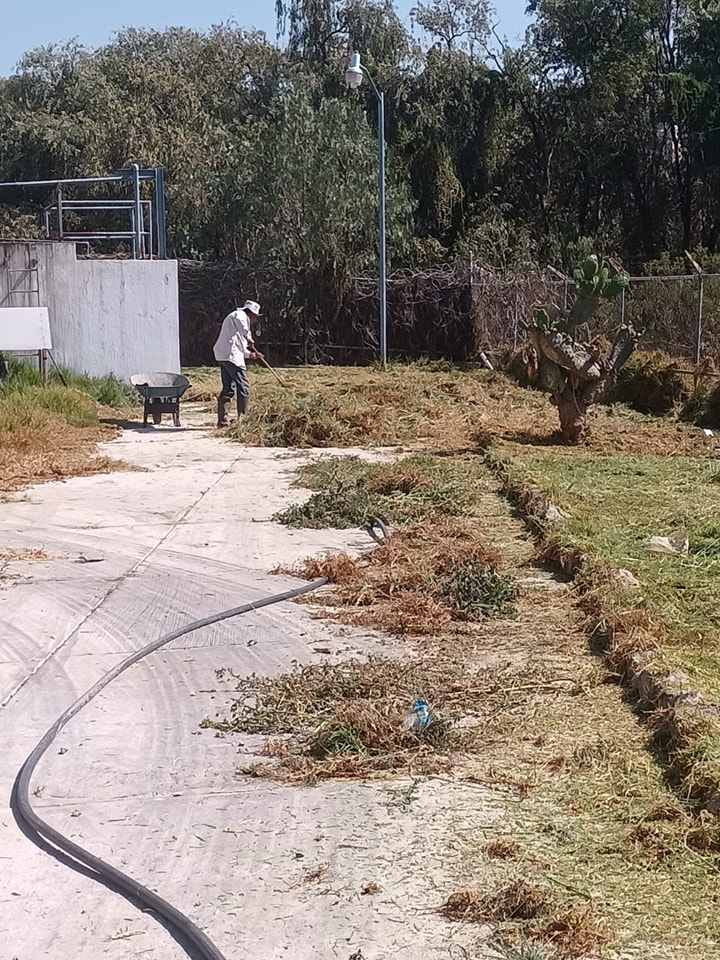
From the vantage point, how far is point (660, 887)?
4.51 meters

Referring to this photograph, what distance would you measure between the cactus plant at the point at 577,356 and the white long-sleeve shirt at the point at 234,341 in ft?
14.4

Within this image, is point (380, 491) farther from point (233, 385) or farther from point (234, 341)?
point (233, 385)

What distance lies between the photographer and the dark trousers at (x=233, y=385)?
59.3 feet

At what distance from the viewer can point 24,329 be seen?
19.8 m

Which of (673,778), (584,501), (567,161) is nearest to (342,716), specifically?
(673,778)

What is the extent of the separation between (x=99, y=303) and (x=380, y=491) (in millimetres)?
10814

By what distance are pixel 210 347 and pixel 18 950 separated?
2741cm

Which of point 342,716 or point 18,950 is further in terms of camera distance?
point 342,716

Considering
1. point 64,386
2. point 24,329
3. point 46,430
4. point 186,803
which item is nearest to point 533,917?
point 186,803

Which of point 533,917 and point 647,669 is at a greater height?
point 647,669

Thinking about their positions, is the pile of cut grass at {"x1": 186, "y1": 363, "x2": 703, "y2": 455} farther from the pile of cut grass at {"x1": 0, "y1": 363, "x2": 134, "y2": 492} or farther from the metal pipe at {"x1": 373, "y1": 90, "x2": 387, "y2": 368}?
the metal pipe at {"x1": 373, "y1": 90, "x2": 387, "y2": 368}

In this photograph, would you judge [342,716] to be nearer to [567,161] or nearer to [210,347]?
[210,347]

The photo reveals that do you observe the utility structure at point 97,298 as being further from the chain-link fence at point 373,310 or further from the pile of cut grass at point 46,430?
the chain-link fence at point 373,310

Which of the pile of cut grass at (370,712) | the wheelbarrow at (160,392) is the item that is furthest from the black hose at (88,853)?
the wheelbarrow at (160,392)
